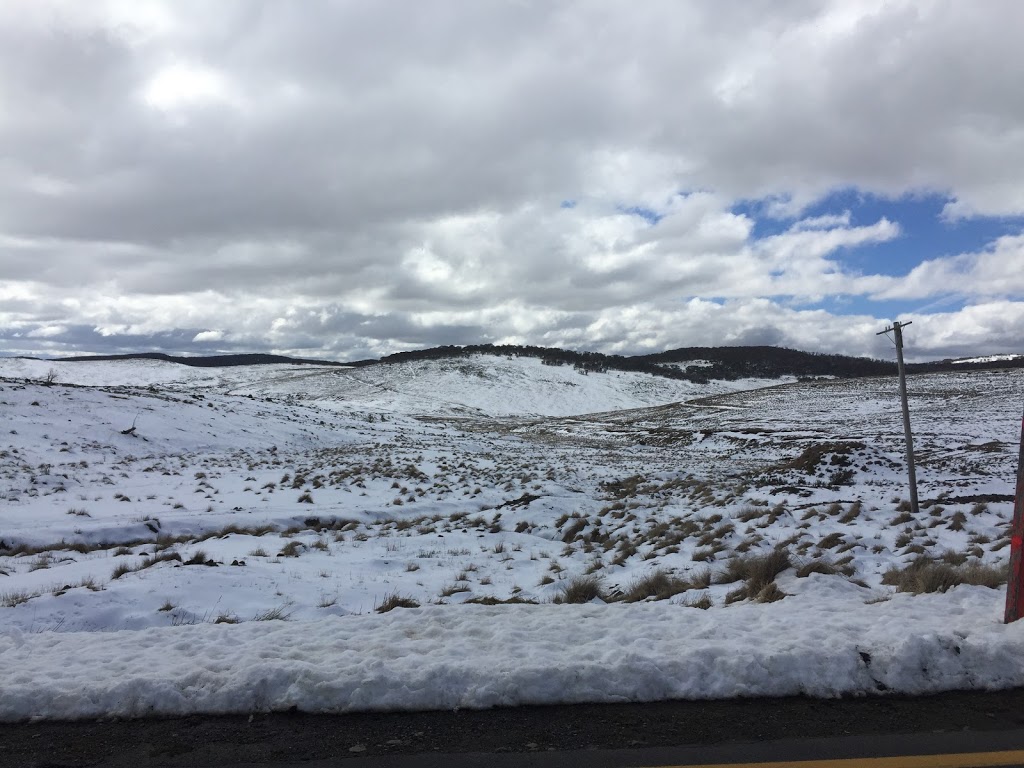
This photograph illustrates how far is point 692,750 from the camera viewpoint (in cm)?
368

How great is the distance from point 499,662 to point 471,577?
4.43 m

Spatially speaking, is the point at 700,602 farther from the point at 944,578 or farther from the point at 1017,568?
the point at 1017,568

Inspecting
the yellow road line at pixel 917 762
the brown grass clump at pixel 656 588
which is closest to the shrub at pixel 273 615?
the brown grass clump at pixel 656 588

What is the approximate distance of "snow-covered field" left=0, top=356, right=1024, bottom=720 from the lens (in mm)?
4488

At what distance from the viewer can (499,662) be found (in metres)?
4.76

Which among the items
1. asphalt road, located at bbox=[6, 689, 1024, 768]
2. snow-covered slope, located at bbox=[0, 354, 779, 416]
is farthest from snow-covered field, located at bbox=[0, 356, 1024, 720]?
snow-covered slope, located at bbox=[0, 354, 779, 416]

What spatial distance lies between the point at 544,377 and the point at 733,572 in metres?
120

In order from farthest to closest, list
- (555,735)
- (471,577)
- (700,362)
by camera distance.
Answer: (700,362)
(471,577)
(555,735)

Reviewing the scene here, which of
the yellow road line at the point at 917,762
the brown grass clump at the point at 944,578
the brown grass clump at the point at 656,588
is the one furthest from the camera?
the brown grass clump at the point at 656,588

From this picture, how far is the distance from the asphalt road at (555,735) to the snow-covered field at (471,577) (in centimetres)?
16

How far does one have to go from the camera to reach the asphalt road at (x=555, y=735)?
3633 mm

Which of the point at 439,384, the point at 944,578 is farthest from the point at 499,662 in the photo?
the point at 439,384

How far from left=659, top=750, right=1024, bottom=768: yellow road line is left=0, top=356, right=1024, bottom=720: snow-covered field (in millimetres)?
853

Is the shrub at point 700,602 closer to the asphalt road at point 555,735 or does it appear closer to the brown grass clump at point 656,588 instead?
the brown grass clump at point 656,588
